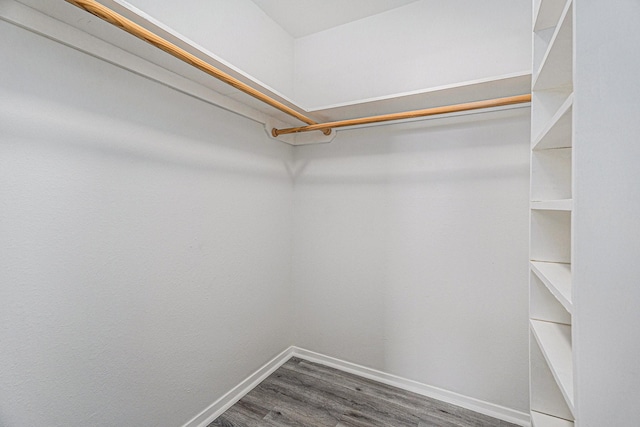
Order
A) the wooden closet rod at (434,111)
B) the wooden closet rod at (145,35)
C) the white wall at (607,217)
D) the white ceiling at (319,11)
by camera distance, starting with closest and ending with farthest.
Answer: the white wall at (607,217)
the wooden closet rod at (145,35)
the wooden closet rod at (434,111)
the white ceiling at (319,11)

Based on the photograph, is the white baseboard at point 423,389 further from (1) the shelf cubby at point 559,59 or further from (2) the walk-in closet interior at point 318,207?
(1) the shelf cubby at point 559,59

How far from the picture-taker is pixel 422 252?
1.90 metres

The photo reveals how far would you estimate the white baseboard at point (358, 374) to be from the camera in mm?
1648

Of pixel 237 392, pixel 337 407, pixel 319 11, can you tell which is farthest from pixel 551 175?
pixel 237 392

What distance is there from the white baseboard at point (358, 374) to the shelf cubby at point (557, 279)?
1.16 meters

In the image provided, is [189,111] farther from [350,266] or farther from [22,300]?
[350,266]

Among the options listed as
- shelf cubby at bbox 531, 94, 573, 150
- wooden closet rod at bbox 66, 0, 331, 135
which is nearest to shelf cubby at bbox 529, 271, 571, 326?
shelf cubby at bbox 531, 94, 573, 150

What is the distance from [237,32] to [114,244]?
1.48 meters

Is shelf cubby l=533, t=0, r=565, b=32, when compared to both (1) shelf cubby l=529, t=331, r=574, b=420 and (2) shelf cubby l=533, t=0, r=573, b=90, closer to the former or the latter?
(2) shelf cubby l=533, t=0, r=573, b=90

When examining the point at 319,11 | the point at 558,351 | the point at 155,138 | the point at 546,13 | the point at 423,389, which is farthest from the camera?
the point at 319,11

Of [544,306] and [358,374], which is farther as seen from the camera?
[358,374]

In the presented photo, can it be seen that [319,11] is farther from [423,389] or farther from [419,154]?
[423,389]

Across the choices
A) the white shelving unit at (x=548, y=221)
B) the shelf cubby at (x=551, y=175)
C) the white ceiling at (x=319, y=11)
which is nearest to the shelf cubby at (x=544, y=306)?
the white shelving unit at (x=548, y=221)

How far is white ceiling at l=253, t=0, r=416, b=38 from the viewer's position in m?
1.92
